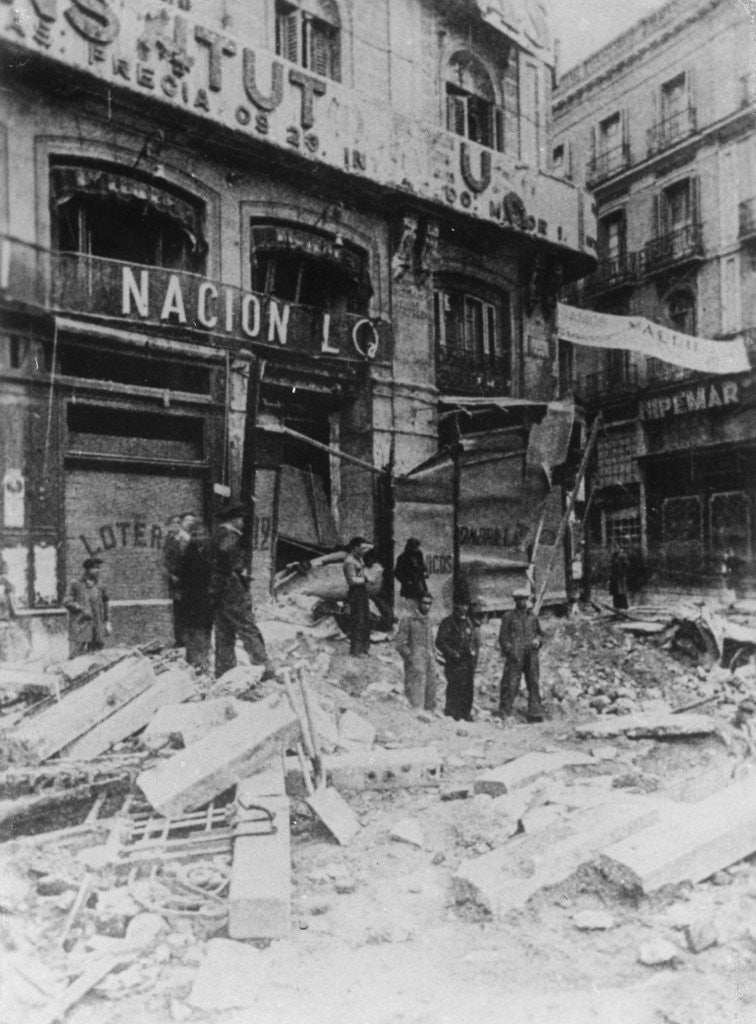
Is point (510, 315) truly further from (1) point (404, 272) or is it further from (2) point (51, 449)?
(2) point (51, 449)

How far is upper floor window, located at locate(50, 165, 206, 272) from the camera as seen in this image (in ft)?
31.8

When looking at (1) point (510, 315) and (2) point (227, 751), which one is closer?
(2) point (227, 751)

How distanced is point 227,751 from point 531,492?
7034 millimetres

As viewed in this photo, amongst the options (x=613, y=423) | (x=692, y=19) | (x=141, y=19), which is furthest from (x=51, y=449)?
(x=613, y=423)

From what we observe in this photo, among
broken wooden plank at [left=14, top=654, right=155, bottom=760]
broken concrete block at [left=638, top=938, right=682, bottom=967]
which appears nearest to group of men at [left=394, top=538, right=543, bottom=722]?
broken wooden plank at [left=14, top=654, right=155, bottom=760]

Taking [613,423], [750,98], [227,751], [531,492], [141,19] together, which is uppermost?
[750,98]

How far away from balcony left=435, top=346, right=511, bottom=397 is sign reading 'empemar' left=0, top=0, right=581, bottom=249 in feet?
6.81

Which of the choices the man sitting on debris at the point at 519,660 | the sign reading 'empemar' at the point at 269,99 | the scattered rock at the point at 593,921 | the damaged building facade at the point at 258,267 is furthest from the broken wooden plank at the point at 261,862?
the sign reading 'empemar' at the point at 269,99

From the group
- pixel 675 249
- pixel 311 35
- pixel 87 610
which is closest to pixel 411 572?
pixel 87 610

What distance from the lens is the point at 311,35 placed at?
11570mm

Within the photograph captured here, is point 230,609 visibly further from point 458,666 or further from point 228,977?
point 228,977

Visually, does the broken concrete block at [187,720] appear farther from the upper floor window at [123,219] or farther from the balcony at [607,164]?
the balcony at [607,164]

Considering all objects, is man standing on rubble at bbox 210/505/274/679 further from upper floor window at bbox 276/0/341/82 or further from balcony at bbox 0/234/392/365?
upper floor window at bbox 276/0/341/82

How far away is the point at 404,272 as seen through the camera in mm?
12234
